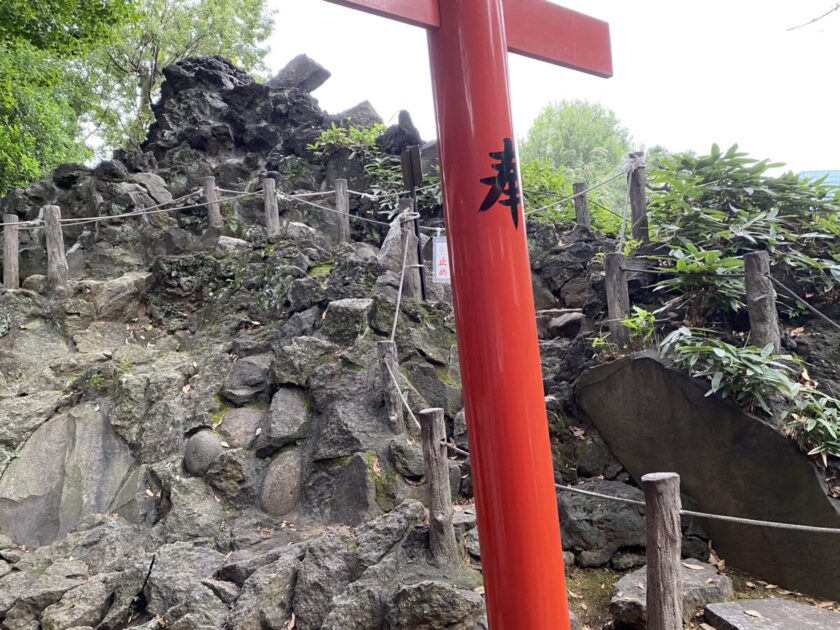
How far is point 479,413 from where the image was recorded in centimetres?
164

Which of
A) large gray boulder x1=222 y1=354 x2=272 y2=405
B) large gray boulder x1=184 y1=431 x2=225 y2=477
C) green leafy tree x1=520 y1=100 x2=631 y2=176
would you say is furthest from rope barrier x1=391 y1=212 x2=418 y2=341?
green leafy tree x1=520 y1=100 x2=631 y2=176

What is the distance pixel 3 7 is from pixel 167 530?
776 centimetres

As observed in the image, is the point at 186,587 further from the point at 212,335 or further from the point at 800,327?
the point at 800,327

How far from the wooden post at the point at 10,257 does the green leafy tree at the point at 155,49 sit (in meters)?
11.3

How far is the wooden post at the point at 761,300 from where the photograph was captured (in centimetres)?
353

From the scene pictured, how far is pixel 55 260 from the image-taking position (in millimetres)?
6438

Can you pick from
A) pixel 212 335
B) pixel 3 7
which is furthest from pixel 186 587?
pixel 3 7

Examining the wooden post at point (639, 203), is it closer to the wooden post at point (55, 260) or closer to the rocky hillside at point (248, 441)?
the rocky hillside at point (248, 441)

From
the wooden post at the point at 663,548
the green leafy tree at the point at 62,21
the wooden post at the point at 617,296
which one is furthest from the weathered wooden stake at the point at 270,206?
the wooden post at the point at 663,548

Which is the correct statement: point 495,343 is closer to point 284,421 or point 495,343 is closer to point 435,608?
point 435,608

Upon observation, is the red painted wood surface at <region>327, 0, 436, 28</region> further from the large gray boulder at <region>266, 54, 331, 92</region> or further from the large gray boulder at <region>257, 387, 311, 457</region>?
the large gray boulder at <region>266, 54, 331, 92</region>

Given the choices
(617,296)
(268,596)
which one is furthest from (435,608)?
(617,296)

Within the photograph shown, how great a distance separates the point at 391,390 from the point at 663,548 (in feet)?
8.85

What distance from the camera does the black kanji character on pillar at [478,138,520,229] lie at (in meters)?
1.64
